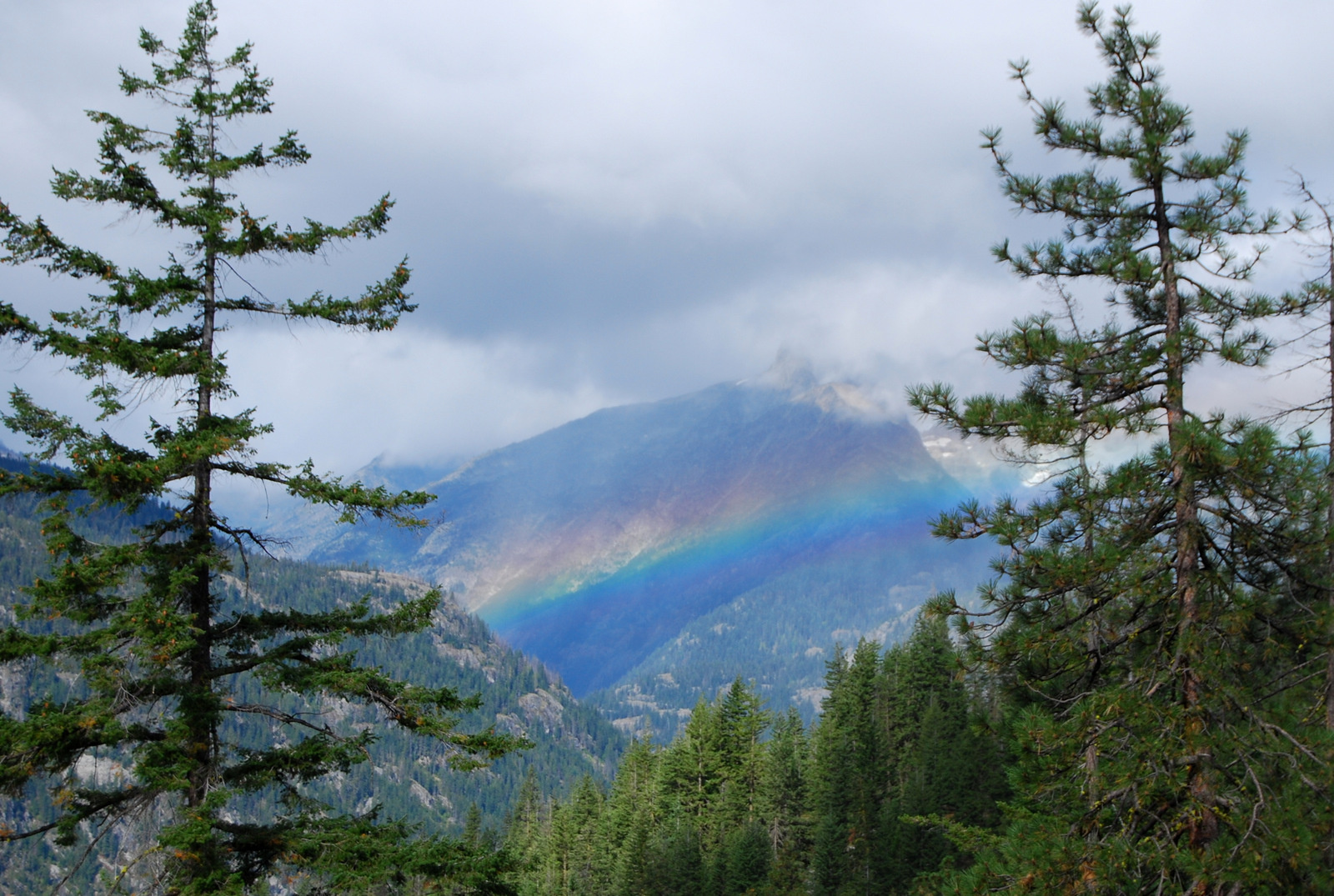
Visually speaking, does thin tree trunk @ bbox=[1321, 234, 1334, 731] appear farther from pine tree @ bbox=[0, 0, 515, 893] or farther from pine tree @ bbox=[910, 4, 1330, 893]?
pine tree @ bbox=[0, 0, 515, 893]

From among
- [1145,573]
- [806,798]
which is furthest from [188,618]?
[806,798]

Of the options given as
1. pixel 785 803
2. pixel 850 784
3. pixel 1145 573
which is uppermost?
pixel 1145 573

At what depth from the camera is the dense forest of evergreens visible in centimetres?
3675

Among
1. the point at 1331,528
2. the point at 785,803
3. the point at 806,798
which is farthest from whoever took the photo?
the point at 806,798

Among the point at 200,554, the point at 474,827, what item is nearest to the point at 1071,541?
the point at 200,554

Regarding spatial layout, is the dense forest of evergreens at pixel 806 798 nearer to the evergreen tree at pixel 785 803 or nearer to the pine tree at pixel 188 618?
the evergreen tree at pixel 785 803

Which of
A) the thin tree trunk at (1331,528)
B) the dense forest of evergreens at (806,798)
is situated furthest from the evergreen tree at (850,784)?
the thin tree trunk at (1331,528)

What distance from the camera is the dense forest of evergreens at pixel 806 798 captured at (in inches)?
1447

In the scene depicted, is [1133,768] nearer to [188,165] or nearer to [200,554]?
[200,554]

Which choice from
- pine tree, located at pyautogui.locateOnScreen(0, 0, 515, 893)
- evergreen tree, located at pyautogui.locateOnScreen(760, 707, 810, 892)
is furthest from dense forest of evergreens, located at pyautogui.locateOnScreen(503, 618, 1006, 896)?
pine tree, located at pyautogui.locateOnScreen(0, 0, 515, 893)

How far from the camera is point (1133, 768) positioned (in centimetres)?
825

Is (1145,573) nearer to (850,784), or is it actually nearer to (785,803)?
(850,784)

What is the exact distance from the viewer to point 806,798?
49.4 metres

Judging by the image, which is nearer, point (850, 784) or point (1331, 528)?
point (1331, 528)
